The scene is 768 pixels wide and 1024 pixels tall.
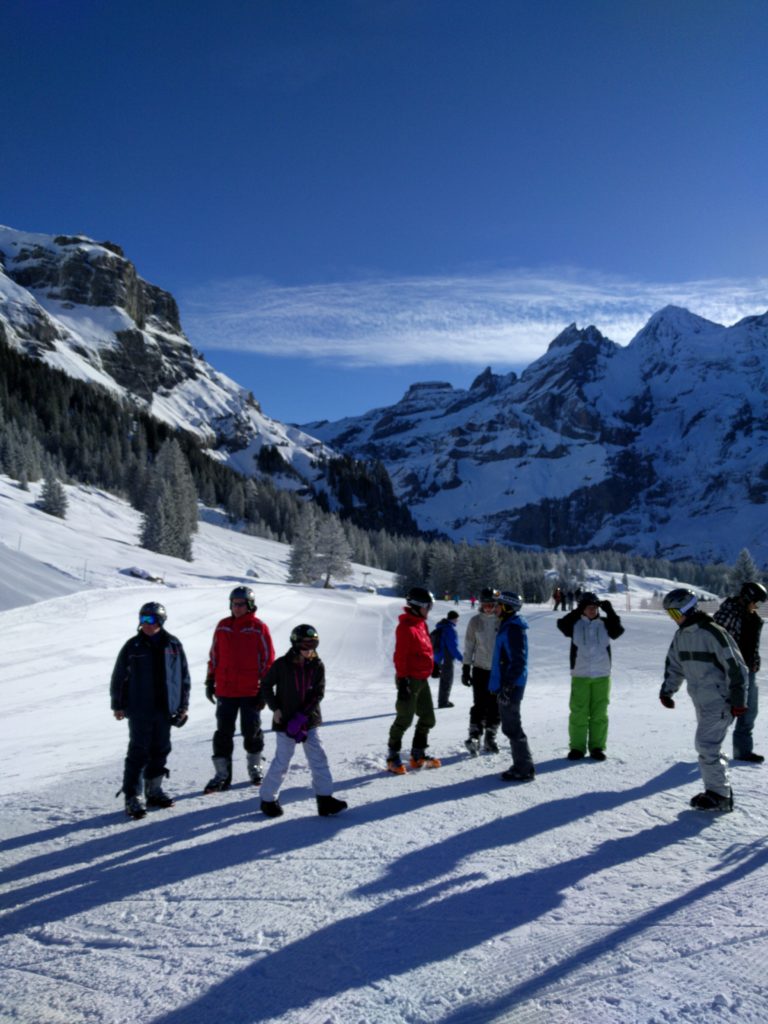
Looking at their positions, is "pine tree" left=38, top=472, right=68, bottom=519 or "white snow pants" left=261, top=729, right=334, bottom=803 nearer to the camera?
"white snow pants" left=261, top=729, right=334, bottom=803

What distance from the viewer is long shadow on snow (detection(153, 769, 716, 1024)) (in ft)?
10.8

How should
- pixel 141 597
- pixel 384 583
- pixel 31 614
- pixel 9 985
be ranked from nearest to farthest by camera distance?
1. pixel 9 985
2. pixel 31 614
3. pixel 141 597
4. pixel 384 583

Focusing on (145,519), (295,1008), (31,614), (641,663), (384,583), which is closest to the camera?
(295,1008)

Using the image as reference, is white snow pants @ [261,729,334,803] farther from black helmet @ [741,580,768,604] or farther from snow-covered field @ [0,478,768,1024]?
black helmet @ [741,580,768,604]

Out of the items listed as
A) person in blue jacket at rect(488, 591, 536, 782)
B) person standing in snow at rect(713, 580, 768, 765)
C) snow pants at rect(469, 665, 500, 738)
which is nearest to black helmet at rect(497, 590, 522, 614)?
person in blue jacket at rect(488, 591, 536, 782)

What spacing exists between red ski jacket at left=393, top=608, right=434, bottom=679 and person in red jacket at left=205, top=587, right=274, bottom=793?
1.43 meters

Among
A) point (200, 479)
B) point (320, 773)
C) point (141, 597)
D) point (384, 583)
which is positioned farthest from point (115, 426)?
point (320, 773)

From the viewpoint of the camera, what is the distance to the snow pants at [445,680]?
44.0ft

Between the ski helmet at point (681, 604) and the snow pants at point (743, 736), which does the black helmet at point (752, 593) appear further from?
the ski helmet at point (681, 604)

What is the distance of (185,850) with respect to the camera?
5.18 meters

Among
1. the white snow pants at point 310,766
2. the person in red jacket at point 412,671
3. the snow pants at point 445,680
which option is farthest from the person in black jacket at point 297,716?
the snow pants at point 445,680

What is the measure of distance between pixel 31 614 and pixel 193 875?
15.9m

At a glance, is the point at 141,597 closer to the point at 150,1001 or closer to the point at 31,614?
the point at 31,614

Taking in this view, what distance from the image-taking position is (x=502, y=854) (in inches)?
196
